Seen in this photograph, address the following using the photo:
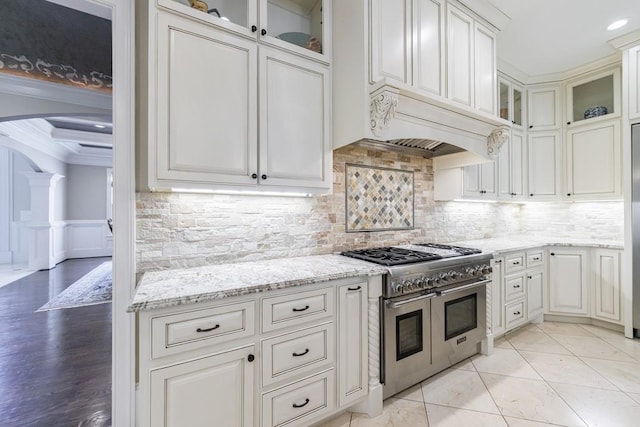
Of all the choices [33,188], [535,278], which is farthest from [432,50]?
[33,188]

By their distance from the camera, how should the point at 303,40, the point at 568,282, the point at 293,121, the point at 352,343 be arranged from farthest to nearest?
the point at 568,282, the point at 303,40, the point at 293,121, the point at 352,343

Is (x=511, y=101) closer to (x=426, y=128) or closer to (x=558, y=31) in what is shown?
(x=558, y=31)

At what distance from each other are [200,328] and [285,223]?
1.01 metres

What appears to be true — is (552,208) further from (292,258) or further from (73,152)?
(73,152)

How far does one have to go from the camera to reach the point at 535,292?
3148 millimetres

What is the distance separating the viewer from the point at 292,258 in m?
2.11

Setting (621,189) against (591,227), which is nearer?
(621,189)

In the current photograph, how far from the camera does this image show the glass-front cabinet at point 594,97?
3.16 meters

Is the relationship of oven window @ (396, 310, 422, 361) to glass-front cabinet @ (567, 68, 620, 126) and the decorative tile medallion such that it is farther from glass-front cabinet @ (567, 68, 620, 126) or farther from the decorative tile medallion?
glass-front cabinet @ (567, 68, 620, 126)

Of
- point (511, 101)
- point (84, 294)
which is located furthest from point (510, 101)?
point (84, 294)

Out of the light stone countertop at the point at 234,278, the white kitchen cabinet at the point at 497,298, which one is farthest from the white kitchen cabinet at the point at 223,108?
the white kitchen cabinet at the point at 497,298

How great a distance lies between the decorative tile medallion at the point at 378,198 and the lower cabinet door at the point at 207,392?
140cm

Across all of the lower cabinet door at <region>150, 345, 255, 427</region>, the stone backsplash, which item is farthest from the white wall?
the lower cabinet door at <region>150, 345, 255, 427</region>

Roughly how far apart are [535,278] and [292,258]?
2908mm
